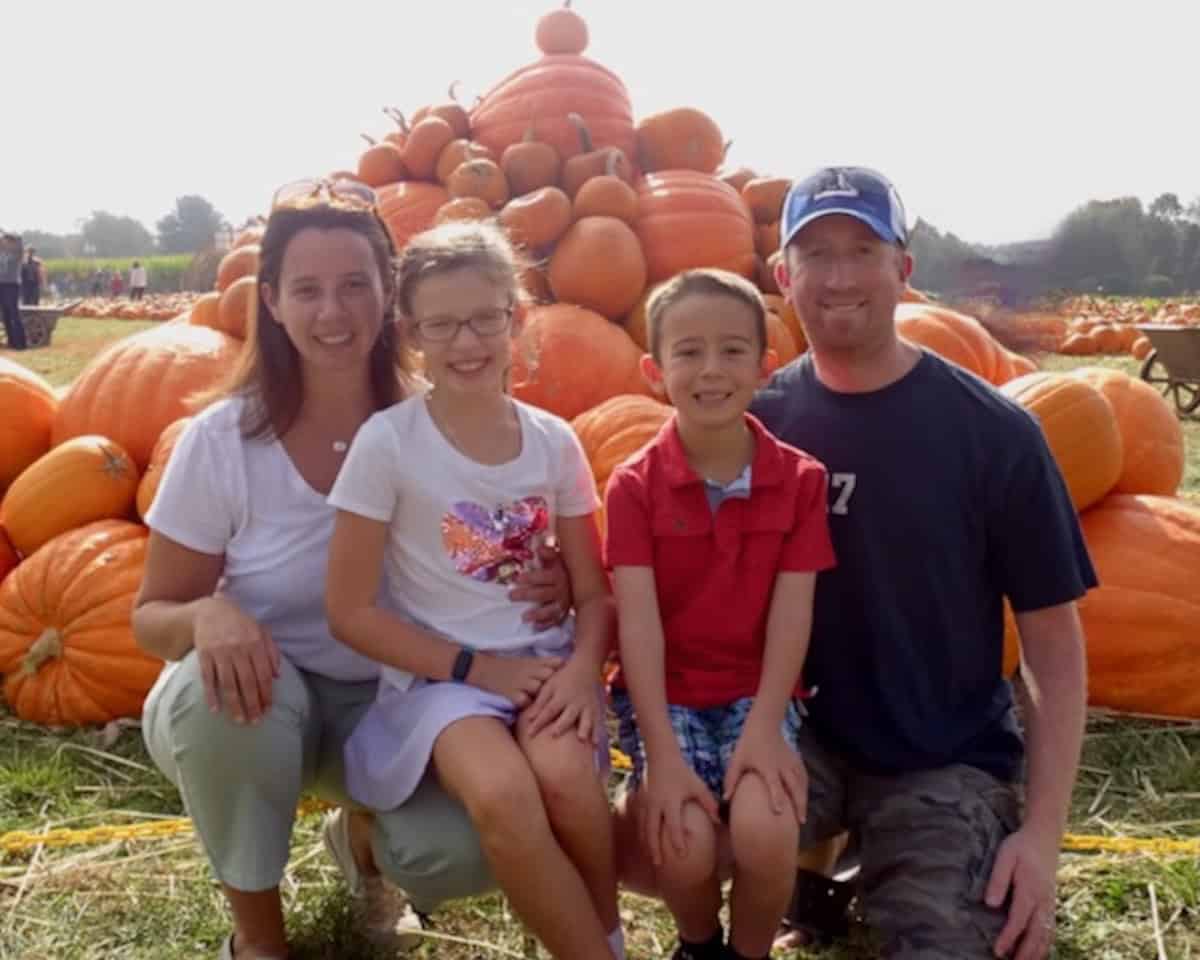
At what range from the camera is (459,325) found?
2.00 m

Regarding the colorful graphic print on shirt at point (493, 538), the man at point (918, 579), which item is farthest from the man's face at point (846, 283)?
the colorful graphic print on shirt at point (493, 538)

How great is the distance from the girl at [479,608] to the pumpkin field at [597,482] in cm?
39

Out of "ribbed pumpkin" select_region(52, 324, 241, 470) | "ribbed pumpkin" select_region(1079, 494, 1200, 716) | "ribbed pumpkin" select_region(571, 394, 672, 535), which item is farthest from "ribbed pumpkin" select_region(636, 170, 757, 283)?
"ribbed pumpkin" select_region(1079, 494, 1200, 716)

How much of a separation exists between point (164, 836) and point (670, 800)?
1.59 metres

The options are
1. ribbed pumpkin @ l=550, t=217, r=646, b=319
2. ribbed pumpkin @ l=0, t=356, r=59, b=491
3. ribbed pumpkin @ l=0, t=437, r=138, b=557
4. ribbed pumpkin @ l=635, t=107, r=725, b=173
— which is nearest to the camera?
ribbed pumpkin @ l=0, t=437, r=138, b=557

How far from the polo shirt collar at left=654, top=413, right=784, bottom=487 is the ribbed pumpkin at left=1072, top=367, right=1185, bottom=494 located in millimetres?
2314

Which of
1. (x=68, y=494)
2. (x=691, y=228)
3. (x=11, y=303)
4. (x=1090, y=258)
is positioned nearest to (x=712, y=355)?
(x=68, y=494)

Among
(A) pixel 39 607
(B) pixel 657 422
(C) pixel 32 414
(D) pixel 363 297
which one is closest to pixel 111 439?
(C) pixel 32 414

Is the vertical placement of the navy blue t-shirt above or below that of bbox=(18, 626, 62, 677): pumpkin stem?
above

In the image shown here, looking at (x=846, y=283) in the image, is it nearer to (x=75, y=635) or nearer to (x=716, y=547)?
(x=716, y=547)

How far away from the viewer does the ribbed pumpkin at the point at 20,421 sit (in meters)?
4.31

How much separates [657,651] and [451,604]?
1.26ft

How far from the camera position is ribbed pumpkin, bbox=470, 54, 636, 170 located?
205 inches

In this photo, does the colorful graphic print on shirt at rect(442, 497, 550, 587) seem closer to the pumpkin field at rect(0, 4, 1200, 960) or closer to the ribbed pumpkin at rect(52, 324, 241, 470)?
the pumpkin field at rect(0, 4, 1200, 960)
